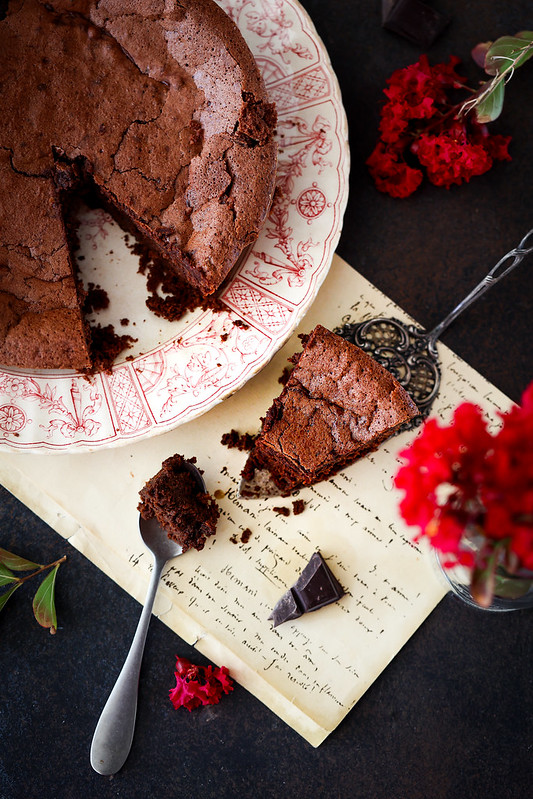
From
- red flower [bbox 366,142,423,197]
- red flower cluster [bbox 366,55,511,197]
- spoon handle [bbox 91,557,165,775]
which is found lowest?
spoon handle [bbox 91,557,165,775]

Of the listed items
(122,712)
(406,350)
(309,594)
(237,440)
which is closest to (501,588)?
(309,594)

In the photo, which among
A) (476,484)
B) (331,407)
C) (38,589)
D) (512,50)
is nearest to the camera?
(476,484)

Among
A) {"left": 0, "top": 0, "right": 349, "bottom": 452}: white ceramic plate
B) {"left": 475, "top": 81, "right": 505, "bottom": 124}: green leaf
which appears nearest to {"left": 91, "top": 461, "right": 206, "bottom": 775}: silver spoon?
{"left": 0, "top": 0, "right": 349, "bottom": 452}: white ceramic plate

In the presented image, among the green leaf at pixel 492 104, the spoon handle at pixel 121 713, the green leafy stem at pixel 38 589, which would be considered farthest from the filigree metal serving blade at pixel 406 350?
the green leafy stem at pixel 38 589

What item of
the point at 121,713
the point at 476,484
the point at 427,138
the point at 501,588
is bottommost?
the point at 121,713

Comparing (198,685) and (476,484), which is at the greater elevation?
(476,484)

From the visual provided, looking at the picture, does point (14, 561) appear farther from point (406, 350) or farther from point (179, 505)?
point (406, 350)

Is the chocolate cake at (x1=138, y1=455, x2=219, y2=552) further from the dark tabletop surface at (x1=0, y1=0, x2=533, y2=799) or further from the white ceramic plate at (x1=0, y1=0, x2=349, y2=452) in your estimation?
the dark tabletop surface at (x1=0, y1=0, x2=533, y2=799)
